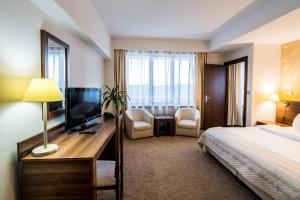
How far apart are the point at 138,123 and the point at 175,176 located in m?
2.05

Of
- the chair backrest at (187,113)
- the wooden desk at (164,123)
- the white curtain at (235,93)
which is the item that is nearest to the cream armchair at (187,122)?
the chair backrest at (187,113)

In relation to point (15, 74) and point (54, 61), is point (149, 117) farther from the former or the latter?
point (15, 74)

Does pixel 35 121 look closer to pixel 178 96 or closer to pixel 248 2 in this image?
pixel 248 2

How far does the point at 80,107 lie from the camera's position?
2.19 m

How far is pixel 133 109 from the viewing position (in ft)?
15.5

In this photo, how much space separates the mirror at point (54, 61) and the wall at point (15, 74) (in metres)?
0.08

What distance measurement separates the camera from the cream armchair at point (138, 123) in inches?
164

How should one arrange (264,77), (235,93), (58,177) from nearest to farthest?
(58,177)
(264,77)
(235,93)

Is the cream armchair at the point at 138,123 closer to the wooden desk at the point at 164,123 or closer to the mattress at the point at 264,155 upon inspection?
the wooden desk at the point at 164,123

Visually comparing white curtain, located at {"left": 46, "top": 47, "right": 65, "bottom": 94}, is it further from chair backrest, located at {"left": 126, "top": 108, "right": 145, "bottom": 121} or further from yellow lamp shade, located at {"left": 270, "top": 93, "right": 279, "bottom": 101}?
yellow lamp shade, located at {"left": 270, "top": 93, "right": 279, "bottom": 101}

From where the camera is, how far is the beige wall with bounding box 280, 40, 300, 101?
3.52 meters

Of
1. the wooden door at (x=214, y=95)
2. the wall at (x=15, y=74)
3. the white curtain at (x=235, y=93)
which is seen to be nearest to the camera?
the wall at (x=15, y=74)

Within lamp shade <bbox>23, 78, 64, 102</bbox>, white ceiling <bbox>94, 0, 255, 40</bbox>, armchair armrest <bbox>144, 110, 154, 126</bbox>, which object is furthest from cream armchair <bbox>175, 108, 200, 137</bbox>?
lamp shade <bbox>23, 78, 64, 102</bbox>

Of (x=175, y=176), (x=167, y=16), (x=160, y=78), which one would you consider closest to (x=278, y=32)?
Result: (x=167, y=16)
